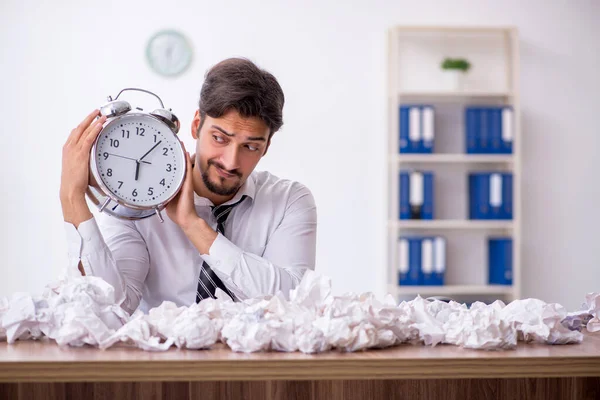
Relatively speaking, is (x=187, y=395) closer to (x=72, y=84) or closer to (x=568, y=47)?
(x=72, y=84)

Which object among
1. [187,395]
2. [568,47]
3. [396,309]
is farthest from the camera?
[568,47]

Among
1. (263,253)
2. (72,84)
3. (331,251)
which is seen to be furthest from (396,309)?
(72,84)

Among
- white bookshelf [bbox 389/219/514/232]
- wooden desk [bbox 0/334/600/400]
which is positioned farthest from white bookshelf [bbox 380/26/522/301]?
wooden desk [bbox 0/334/600/400]

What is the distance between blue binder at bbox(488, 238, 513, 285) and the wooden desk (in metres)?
3.14

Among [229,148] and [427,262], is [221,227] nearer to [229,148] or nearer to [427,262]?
[229,148]

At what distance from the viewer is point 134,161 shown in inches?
56.9

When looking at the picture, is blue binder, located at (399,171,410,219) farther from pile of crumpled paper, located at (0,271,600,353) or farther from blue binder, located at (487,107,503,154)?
pile of crumpled paper, located at (0,271,600,353)

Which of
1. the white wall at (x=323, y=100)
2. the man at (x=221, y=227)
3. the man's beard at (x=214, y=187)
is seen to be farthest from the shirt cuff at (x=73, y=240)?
the white wall at (x=323, y=100)

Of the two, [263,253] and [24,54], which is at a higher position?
[24,54]

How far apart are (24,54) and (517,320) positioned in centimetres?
367

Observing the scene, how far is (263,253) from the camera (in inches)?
73.7

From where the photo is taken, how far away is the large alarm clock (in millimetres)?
1434

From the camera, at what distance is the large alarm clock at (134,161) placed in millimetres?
1434

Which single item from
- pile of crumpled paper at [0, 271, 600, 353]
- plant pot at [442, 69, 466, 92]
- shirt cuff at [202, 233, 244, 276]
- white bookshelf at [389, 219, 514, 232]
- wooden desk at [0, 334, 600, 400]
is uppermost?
plant pot at [442, 69, 466, 92]
